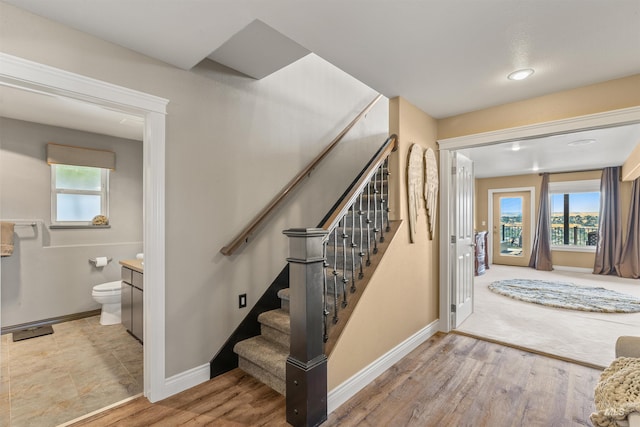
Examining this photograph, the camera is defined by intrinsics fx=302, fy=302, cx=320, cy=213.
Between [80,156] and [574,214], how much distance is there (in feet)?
32.1

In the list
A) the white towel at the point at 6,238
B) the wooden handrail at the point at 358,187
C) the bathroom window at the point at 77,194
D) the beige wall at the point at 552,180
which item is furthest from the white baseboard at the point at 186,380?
the beige wall at the point at 552,180

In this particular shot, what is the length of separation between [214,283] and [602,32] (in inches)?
118

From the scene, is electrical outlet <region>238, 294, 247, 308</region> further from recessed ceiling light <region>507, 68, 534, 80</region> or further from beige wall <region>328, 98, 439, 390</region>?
recessed ceiling light <region>507, 68, 534, 80</region>

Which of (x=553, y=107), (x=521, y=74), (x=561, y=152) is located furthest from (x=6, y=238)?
(x=561, y=152)

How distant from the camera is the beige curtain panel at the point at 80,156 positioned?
3.58m

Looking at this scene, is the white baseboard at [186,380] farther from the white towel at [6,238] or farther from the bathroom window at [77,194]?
the bathroom window at [77,194]

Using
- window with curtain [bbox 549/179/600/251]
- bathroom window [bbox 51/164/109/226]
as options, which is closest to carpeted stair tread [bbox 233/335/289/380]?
bathroom window [bbox 51/164/109/226]

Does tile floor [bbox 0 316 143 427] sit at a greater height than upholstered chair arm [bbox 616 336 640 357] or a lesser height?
lesser

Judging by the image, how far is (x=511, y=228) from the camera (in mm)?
8109

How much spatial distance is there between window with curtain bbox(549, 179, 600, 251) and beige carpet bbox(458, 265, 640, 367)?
235 cm

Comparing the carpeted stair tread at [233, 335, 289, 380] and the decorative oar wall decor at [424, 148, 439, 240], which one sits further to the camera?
the decorative oar wall decor at [424, 148, 439, 240]

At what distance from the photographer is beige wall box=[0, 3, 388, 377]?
1774mm

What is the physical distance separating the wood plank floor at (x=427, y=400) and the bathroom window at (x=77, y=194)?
2857mm

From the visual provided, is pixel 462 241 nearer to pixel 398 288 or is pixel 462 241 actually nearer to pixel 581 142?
pixel 398 288
